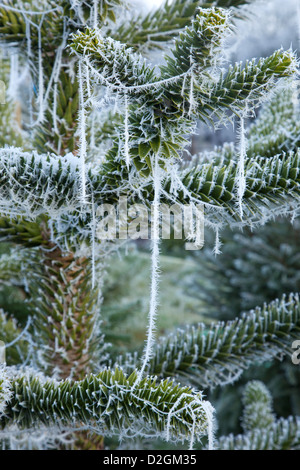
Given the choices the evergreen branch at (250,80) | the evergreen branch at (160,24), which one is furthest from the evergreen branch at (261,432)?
the evergreen branch at (160,24)

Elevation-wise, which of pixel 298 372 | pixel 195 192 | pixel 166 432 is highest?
pixel 195 192

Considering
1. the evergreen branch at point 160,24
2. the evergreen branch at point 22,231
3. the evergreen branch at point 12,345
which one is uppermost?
the evergreen branch at point 160,24

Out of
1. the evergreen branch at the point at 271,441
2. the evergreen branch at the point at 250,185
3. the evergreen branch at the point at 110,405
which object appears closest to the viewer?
the evergreen branch at the point at 110,405

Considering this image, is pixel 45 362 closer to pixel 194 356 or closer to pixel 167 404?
pixel 194 356

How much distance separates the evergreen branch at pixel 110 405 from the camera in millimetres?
693

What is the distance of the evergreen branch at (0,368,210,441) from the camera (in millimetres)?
693

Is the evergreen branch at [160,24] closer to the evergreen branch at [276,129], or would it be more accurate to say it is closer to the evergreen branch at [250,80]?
the evergreen branch at [276,129]

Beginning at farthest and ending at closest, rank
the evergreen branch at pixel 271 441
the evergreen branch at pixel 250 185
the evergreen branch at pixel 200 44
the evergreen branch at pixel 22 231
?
the evergreen branch at pixel 271 441
the evergreen branch at pixel 22 231
the evergreen branch at pixel 250 185
the evergreen branch at pixel 200 44

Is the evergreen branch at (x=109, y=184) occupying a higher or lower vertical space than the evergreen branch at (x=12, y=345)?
higher

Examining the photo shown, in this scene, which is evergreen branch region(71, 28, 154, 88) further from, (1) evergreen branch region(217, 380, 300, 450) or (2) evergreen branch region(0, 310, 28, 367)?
(1) evergreen branch region(217, 380, 300, 450)

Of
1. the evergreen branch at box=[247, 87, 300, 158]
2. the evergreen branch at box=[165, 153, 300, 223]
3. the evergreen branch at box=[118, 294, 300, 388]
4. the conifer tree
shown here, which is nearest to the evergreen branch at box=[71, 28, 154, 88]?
the conifer tree

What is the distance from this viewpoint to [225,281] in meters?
2.66
